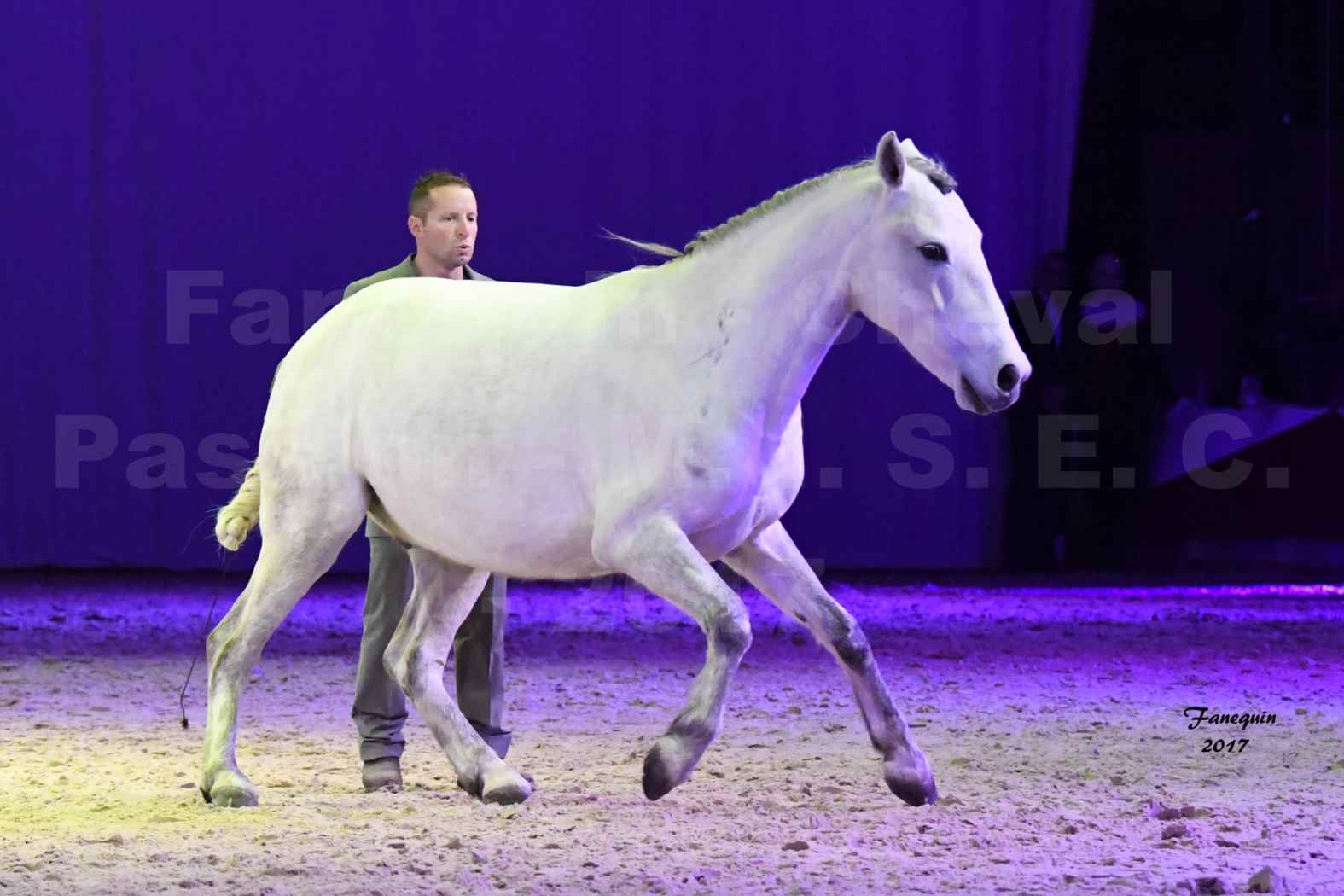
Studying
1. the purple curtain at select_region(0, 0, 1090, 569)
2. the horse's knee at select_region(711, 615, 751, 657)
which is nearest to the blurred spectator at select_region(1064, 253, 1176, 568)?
the purple curtain at select_region(0, 0, 1090, 569)

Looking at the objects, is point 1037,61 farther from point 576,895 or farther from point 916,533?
point 576,895

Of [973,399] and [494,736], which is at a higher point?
[973,399]

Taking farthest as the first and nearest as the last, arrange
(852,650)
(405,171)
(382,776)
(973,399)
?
(405,171), (382,776), (852,650), (973,399)

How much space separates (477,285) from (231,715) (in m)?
1.20

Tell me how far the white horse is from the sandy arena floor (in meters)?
0.26

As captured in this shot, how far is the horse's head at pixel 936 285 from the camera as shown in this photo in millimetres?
3410

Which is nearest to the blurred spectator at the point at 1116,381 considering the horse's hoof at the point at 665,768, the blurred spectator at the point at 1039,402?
the blurred spectator at the point at 1039,402

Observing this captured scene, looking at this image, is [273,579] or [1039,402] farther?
[1039,402]

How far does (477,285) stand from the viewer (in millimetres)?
4082

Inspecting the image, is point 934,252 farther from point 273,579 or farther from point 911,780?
point 273,579

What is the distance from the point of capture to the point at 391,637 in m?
4.34

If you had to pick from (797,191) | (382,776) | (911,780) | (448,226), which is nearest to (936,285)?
(797,191)

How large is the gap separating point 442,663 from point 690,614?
1015 millimetres

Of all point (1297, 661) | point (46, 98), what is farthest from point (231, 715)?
point (46, 98)
